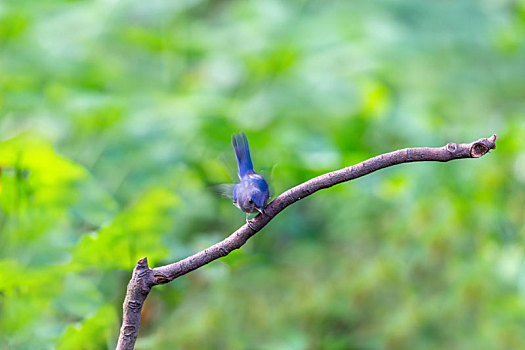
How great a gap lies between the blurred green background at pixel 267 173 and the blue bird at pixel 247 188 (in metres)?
0.08

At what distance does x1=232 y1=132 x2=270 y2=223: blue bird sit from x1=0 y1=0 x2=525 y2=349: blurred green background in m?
0.08

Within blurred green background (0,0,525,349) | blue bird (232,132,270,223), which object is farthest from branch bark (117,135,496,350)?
blurred green background (0,0,525,349)

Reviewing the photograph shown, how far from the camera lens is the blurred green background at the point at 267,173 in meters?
1.15

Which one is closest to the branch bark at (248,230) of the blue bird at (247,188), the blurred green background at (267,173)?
the blue bird at (247,188)

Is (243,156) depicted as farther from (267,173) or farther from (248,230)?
(248,230)

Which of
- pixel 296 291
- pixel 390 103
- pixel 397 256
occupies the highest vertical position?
pixel 390 103

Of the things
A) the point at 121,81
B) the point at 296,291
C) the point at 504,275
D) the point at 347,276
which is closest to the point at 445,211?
the point at 504,275

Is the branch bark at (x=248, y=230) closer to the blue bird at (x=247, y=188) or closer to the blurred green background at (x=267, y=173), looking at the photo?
the blue bird at (x=247, y=188)

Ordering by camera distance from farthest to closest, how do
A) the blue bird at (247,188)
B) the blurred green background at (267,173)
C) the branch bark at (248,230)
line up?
the blurred green background at (267,173) → the blue bird at (247,188) → the branch bark at (248,230)

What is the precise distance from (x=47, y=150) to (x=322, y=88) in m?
1.36

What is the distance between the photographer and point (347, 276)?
4.92 ft

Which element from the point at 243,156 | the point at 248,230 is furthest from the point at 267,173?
the point at 248,230

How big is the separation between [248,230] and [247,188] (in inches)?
4.2

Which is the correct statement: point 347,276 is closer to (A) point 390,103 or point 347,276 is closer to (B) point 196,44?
(A) point 390,103
